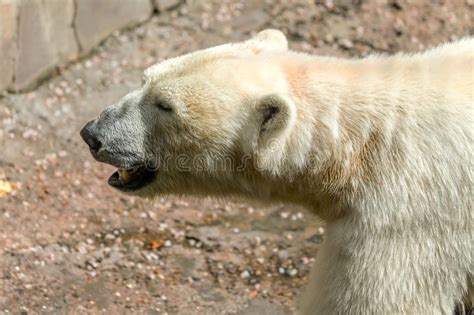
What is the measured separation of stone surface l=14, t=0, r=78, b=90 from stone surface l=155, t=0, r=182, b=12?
2.65 ft

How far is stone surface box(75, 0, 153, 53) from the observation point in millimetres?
5887

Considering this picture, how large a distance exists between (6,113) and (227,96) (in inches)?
114

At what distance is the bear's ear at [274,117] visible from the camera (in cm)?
276

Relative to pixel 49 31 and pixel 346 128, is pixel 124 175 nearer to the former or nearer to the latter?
pixel 346 128

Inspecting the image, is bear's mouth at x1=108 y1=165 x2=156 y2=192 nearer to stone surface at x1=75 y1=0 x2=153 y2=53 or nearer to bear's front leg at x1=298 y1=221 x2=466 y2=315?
bear's front leg at x1=298 y1=221 x2=466 y2=315

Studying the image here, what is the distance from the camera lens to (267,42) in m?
3.27

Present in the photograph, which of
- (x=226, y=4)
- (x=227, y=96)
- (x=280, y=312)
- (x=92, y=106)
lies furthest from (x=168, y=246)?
(x=226, y=4)

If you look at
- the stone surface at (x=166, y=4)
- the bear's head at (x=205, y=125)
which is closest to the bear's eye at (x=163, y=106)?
the bear's head at (x=205, y=125)

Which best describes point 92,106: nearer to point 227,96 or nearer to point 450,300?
point 227,96

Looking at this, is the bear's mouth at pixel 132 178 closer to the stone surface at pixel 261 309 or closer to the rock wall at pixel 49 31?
the stone surface at pixel 261 309

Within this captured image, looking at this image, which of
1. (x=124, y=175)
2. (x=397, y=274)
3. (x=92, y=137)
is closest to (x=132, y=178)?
(x=124, y=175)

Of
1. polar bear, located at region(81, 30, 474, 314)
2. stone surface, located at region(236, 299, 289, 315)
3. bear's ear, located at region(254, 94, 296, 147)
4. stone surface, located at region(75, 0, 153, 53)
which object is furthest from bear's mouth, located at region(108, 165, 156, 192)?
stone surface, located at region(75, 0, 153, 53)

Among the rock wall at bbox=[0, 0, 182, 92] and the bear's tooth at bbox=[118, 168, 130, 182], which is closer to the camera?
the bear's tooth at bbox=[118, 168, 130, 182]

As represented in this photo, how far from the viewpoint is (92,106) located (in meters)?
5.59
